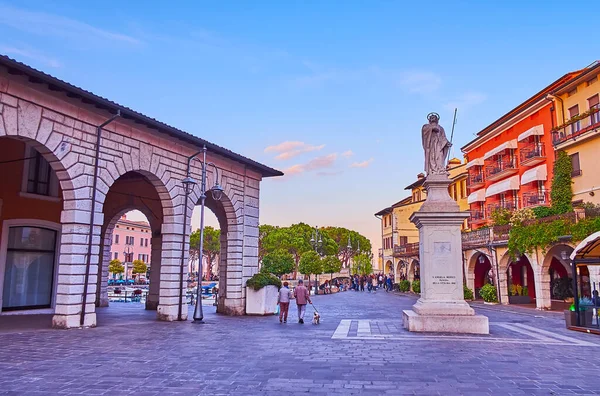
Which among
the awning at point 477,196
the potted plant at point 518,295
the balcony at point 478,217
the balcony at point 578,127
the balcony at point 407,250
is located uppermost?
the balcony at point 578,127

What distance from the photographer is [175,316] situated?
15180mm

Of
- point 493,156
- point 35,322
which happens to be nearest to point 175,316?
point 35,322

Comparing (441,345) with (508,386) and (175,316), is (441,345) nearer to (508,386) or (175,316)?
(508,386)

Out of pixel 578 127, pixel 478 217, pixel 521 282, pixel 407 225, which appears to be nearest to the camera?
pixel 578 127

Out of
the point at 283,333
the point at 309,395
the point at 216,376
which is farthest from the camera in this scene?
the point at 283,333

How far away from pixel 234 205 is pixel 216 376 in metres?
12.1

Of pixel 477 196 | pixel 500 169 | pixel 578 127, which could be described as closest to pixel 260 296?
pixel 578 127

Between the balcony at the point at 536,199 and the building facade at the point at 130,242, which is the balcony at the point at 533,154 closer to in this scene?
the balcony at the point at 536,199

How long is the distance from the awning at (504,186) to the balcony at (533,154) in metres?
1.78

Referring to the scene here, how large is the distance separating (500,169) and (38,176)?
31.3 m

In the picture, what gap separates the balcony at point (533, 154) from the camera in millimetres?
29869

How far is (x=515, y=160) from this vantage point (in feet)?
108

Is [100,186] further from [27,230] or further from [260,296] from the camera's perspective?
[260,296]

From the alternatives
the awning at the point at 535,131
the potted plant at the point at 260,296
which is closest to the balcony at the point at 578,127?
the awning at the point at 535,131
